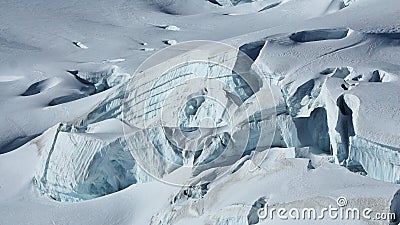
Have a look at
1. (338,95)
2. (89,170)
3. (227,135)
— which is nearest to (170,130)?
(227,135)

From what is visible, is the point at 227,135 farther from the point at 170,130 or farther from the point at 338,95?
the point at 338,95

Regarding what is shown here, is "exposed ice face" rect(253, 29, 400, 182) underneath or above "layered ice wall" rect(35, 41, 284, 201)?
above

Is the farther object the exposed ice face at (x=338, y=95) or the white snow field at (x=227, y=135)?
the exposed ice face at (x=338, y=95)

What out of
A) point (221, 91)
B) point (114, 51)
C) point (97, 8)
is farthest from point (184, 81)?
point (97, 8)

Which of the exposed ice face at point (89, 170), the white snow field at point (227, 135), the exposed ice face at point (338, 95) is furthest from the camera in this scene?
the exposed ice face at point (89, 170)

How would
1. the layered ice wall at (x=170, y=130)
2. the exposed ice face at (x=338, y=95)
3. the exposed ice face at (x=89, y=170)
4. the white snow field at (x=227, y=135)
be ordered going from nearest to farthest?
1. the white snow field at (x=227, y=135)
2. the exposed ice face at (x=338, y=95)
3. the layered ice wall at (x=170, y=130)
4. the exposed ice face at (x=89, y=170)

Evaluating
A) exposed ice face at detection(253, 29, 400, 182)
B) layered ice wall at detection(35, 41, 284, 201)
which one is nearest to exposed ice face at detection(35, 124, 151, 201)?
layered ice wall at detection(35, 41, 284, 201)

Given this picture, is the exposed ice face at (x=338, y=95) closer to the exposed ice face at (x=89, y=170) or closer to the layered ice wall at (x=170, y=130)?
the layered ice wall at (x=170, y=130)

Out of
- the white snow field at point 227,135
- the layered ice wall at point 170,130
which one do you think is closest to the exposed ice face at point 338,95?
the white snow field at point 227,135

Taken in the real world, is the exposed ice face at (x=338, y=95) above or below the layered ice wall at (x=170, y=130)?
above

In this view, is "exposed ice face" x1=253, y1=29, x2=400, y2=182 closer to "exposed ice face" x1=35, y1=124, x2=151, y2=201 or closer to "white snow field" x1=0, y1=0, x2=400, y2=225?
"white snow field" x1=0, y1=0, x2=400, y2=225
